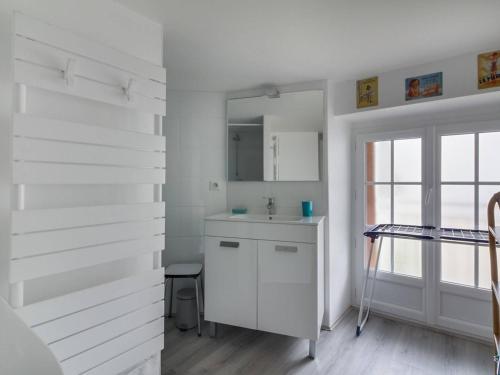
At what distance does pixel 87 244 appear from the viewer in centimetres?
133

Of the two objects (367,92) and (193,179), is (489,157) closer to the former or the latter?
(367,92)

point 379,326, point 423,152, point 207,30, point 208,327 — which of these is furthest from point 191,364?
point 423,152

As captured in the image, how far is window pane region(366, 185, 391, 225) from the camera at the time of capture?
8.95 ft

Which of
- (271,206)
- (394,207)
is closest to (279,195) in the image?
(271,206)

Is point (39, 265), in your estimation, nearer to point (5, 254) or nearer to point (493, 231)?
point (5, 254)

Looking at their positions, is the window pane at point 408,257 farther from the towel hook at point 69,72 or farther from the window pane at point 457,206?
the towel hook at point 69,72

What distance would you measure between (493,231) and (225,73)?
1944mm

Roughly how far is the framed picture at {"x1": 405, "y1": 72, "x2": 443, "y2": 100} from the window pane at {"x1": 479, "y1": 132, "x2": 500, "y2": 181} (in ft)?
1.89

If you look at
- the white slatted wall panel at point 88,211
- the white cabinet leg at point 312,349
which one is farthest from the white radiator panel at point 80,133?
the white cabinet leg at point 312,349

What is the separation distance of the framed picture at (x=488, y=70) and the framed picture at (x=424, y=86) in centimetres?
22

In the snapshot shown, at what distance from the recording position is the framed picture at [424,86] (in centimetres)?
212

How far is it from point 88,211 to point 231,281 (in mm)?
1239

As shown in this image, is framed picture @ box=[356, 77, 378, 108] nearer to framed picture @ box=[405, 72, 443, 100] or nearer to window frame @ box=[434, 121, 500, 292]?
framed picture @ box=[405, 72, 443, 100]

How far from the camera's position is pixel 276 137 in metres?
2.62
